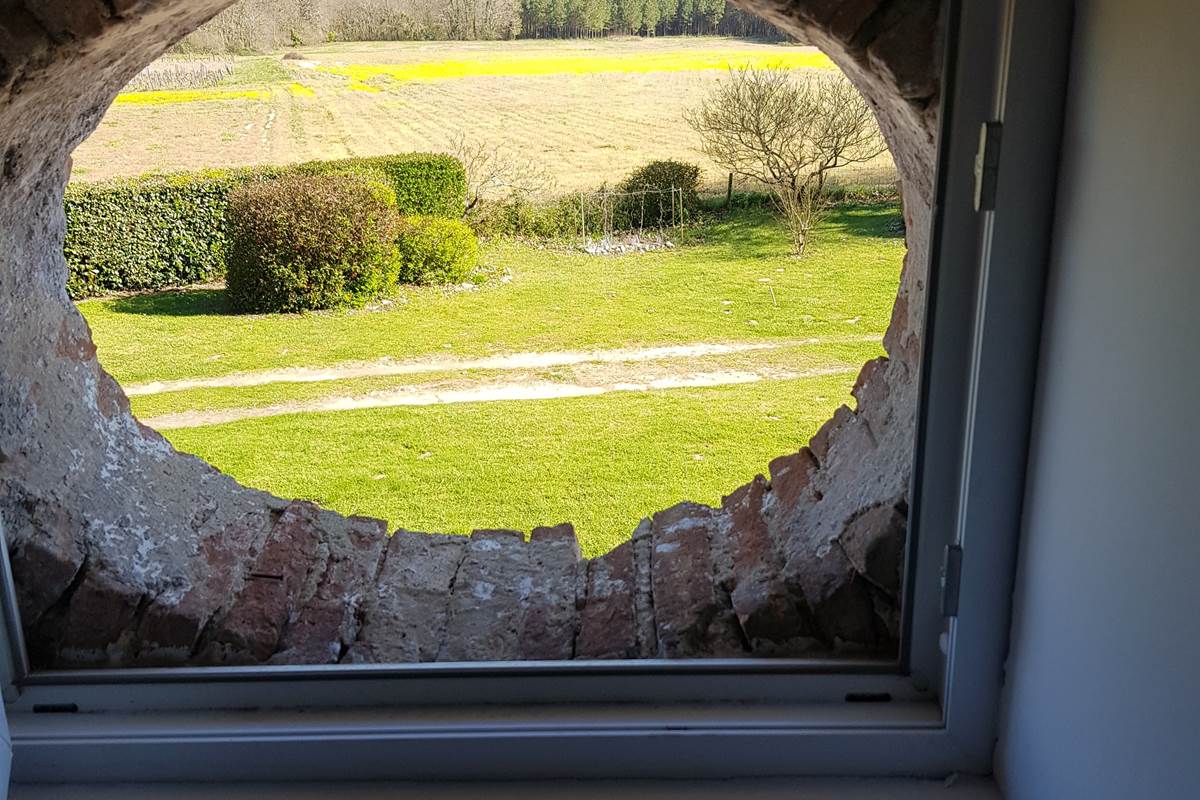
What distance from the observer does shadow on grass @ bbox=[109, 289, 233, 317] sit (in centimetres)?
898

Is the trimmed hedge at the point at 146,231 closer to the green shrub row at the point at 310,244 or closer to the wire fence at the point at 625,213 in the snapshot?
the green shrub row at the point at 310,244

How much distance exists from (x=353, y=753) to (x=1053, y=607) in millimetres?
901

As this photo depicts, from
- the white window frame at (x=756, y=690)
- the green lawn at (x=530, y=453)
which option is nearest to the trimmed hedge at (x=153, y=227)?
the green lawn at (x=530, y=453)

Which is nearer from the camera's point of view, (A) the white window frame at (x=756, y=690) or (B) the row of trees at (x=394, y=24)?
(A) the white window frame at (x=756, y=690)

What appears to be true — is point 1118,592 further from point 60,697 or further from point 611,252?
point 611,252

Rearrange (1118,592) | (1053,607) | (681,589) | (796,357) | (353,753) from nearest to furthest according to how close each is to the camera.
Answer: (1118,592) < (1053,607) < (353,753) < (681,589) < (796,357)

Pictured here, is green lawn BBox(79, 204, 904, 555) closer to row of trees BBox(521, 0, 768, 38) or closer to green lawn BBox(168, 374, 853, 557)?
green lawn BBox(168, 374, 853, 557)

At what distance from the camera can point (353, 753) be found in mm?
1312

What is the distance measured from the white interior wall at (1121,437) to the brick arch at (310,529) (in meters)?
0.26

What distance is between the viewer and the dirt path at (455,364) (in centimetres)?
733

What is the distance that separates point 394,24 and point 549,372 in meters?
6.91

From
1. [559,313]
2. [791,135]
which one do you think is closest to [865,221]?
[791,135]

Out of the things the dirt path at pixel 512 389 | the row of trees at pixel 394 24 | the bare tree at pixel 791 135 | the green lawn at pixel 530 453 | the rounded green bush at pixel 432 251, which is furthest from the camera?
the row of trees at pixel 394 24

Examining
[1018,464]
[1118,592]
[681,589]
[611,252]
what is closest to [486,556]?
[681,589]
